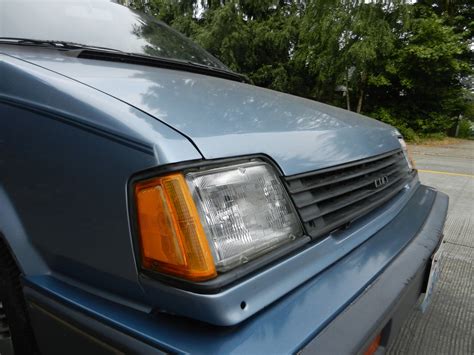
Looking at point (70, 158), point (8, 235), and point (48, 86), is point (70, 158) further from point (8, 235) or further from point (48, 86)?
point (8, 235)

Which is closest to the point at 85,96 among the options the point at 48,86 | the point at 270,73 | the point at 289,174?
the point at 48,86

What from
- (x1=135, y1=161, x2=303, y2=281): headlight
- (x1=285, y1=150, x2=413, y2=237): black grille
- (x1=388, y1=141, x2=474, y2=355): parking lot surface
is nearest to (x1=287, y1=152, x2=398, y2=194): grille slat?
(x1=285, y1=150, x2=413, y2=237): black grille

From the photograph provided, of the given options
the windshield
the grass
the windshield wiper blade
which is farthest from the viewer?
the grass

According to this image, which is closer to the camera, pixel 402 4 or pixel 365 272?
pixel 365 272

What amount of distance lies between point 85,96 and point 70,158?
6.9 inches

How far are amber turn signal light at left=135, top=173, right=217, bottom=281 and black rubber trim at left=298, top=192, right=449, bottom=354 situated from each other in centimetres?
33

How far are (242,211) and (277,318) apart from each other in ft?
0.93

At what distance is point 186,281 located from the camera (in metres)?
0.80

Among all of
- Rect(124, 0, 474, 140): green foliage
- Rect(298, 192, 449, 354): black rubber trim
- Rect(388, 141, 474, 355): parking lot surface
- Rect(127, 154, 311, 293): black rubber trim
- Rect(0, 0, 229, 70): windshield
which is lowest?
Rect(388, 141, 474, 355): parking lot surface

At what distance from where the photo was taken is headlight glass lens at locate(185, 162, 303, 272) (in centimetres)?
85

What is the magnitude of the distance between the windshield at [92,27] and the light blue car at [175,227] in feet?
0.90

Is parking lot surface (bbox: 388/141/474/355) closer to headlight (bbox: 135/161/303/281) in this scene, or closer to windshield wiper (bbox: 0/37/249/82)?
headlight (bbox: 135/161/303/281)

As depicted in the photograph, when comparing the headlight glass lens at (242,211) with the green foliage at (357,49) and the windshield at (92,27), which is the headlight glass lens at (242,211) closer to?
the windshield at (92,27)

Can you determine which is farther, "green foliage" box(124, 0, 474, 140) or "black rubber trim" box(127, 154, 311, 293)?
"green foliage" box(124, 0, 474, 140)
